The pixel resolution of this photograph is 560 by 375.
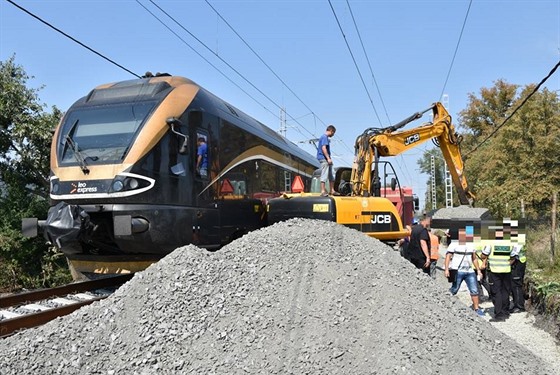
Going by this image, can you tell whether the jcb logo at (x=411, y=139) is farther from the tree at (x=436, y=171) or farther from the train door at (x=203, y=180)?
the tree at (x=436, y=171)

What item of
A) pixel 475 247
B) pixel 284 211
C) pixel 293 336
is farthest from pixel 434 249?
pixel 293 336

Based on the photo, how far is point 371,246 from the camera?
7094mm

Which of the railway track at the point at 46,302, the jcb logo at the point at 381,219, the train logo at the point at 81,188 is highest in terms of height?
the train logo at the point at 81,188

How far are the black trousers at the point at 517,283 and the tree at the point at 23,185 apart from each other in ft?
39.7

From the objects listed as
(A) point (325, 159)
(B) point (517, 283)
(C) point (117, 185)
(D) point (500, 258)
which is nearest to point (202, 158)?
(C) point (117, 185)

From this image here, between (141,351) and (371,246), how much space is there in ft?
11.7

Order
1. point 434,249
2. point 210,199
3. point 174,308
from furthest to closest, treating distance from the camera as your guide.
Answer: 1. point 434,249
2. point 210,199
3. point 174,308

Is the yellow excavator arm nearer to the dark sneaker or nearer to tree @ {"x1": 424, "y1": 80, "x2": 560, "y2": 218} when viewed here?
the dark sneaker

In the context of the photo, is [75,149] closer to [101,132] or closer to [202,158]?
[101,132]

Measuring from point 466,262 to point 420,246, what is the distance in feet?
4.47

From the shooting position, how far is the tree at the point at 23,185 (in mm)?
14898

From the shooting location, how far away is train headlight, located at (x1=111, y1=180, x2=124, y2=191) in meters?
8.29

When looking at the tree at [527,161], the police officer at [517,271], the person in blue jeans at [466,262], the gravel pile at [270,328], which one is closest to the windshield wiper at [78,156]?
the gravel pile at [270,328]

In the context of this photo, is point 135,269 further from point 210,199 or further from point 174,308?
point 174,308
